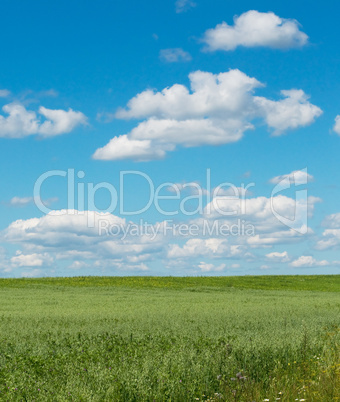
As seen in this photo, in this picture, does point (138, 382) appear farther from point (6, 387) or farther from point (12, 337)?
point (12, 337)

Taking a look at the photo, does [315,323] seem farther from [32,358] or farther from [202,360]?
[32,358]

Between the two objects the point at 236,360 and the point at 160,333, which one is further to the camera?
the point at 160,333

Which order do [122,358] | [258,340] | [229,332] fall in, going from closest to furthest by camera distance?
1. [122,358]
2. [258,340]
3. [229,332]

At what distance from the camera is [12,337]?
13477mm

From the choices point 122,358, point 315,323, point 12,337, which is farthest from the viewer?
point 315,323

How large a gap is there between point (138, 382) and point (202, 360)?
1916 millimetres

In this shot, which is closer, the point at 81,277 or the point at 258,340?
the point at 258,340

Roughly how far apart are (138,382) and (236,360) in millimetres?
2632

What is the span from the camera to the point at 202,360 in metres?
9.66

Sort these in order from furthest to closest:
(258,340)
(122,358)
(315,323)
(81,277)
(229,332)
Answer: (81,277), (315,323), (229,332), (258,340), (122,358)

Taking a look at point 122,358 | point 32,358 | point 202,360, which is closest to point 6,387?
point 32,358

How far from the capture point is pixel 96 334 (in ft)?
45.5

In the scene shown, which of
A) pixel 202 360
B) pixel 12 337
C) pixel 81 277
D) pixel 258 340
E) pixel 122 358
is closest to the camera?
pixel 202 360

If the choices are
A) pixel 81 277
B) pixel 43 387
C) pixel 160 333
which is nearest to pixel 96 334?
pixel 160 333
